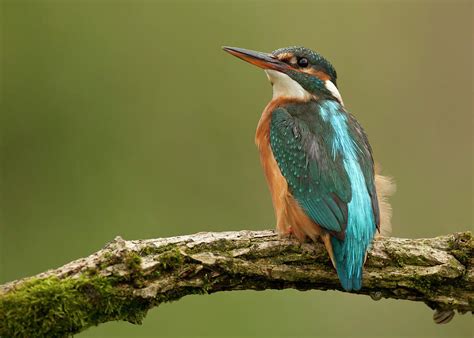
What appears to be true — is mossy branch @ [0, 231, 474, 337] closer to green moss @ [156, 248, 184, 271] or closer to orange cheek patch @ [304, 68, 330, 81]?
green moss @ [156, 248, 184, 271]

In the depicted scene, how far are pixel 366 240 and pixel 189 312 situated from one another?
238 cm

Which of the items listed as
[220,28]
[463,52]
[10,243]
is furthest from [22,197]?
[463,52]

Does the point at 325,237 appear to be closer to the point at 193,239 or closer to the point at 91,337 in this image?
the point at 193,239

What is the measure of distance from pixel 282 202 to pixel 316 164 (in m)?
0.29

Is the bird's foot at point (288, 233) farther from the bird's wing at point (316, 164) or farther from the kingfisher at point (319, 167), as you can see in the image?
the bird's wing at point (316, 164)

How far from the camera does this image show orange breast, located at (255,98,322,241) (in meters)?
3.92

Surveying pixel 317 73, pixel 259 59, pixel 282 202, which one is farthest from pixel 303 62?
pixel 282 202

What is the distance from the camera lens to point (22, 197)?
6.83 metres

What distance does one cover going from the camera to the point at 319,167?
3994mm

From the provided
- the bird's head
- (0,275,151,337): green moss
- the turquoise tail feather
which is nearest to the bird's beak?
the bird's head

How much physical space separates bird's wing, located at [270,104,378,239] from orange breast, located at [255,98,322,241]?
51mm

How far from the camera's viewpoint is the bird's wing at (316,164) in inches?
152

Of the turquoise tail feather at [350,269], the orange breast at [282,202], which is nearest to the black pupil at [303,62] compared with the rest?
the orange breast at [282,202]

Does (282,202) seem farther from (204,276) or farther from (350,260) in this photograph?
(204,276)
